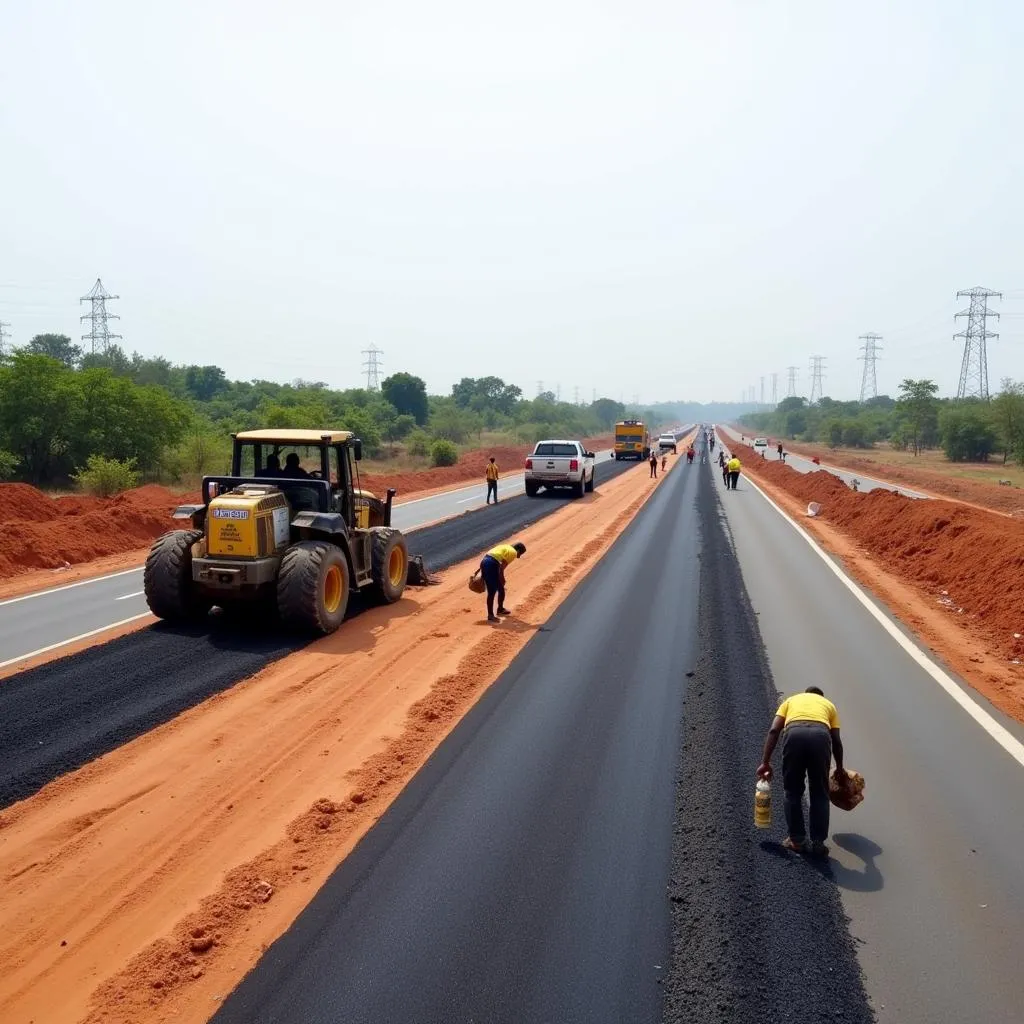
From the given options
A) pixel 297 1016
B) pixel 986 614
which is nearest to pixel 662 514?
pixel 986 614

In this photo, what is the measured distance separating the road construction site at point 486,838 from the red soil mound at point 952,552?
11.0 ft

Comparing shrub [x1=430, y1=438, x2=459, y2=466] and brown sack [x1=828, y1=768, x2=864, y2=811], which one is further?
shrub [x1=430, y1=438, x2=459, y2=466]

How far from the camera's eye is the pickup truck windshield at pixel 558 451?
32781 millimetres

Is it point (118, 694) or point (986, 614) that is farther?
point (986, 614)

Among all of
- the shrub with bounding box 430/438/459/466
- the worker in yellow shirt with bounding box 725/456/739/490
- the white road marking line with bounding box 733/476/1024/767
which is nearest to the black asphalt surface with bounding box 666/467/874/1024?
the white road marking line with bounding box 733/476/1024/767

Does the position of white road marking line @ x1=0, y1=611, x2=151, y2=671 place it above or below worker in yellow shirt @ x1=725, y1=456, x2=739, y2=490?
below

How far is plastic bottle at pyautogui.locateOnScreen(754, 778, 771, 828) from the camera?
607 cm

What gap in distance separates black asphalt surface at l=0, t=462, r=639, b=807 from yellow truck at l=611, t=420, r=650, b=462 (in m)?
50.6

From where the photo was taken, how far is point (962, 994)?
15.4ft

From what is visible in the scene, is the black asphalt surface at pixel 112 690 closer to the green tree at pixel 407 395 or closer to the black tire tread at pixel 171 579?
the black tire tread at pixel 171 579

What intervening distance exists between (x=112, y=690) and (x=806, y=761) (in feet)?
23.5

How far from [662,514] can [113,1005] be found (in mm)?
24569

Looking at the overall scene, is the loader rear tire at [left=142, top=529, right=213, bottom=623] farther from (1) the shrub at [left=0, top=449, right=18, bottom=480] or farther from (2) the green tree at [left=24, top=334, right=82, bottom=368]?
(2) the green tree at [left=24, top=334, right=82, bottom=368]

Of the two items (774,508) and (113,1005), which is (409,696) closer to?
(113,1005)
